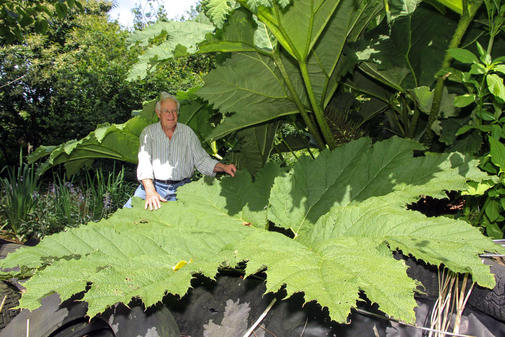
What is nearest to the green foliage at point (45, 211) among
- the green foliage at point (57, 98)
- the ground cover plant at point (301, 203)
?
the ground cover plant at point (301, 203)

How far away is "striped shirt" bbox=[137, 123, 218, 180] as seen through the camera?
264 cm

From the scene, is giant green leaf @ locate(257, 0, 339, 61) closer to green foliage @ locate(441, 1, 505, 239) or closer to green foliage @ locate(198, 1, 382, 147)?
green foliage @ locate(198, 1, 382, 147)

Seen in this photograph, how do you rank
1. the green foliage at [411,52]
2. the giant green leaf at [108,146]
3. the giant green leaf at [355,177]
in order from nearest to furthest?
the giant green leaf at [355,177], the green foliage at [411,52], the giant green leaf at [108,146]

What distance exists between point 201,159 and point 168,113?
364mm

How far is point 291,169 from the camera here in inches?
67.0

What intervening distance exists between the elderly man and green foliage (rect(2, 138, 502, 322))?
786 mm

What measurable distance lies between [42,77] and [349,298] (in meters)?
8.29

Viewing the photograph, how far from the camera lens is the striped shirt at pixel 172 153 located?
264 cm

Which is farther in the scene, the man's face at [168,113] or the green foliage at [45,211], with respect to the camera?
the green foliage at [45,211]

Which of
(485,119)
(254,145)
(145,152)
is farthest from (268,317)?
(145,152)

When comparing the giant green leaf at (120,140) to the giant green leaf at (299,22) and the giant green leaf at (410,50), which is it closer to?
the giant green leaf at (299,22)

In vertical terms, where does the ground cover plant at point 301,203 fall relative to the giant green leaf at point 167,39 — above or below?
below

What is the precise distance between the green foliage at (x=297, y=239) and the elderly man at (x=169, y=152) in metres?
0.79

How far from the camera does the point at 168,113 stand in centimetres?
263
